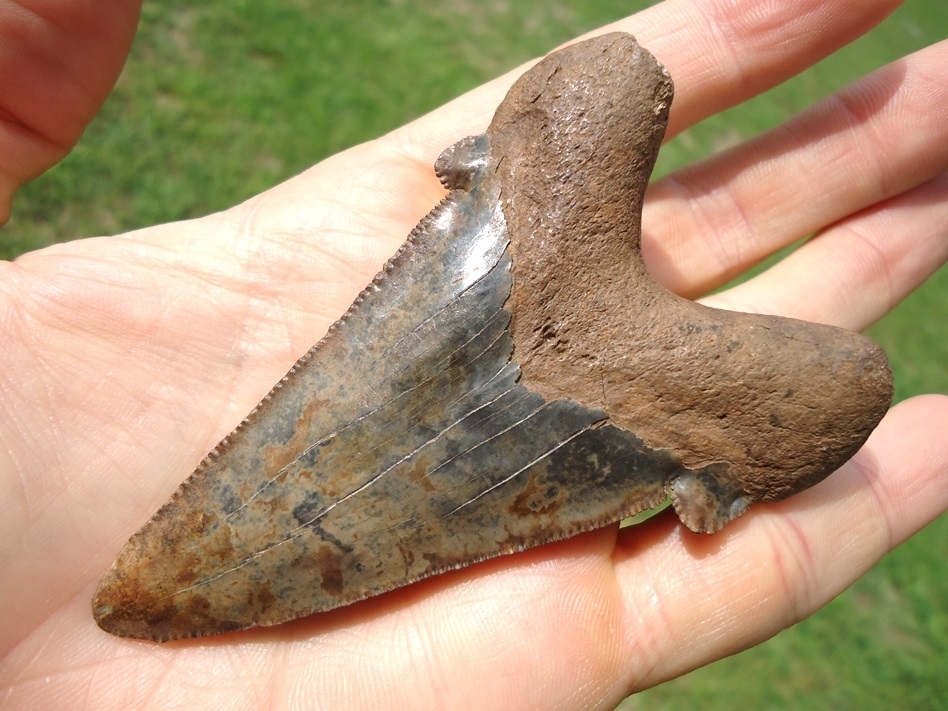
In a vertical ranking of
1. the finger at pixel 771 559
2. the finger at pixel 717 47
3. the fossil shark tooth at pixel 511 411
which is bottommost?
the finger at pixel 771 559

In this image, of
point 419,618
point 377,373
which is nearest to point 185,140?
point 377,373

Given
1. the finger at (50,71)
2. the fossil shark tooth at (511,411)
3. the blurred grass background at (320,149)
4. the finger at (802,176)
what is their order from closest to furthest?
the fossil shark tooth at (511,411), the finger at (50,71), the finger at (802,176), the blurred grass background at (320,149)

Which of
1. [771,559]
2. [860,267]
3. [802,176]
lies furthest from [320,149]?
[771,559]

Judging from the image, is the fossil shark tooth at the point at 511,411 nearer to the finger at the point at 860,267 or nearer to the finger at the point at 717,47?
the finger at the point at 717,47

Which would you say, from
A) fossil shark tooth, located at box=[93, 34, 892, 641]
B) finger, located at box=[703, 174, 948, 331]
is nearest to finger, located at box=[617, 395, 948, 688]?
fossil shark tooth, located at box=[93, 34, 892, 641]

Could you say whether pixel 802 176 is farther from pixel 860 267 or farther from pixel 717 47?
pixel 717 47

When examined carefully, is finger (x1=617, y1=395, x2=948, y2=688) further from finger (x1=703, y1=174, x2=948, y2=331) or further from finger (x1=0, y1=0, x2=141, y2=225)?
finger (x1=0, y1=0, x2=141, y2=225)

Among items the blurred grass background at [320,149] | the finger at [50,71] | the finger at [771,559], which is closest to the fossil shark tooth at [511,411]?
the finger at [771,559]
